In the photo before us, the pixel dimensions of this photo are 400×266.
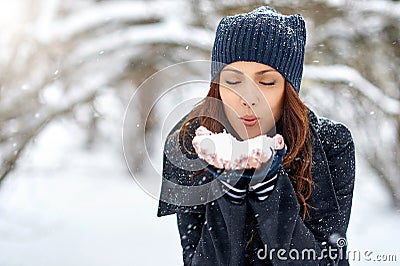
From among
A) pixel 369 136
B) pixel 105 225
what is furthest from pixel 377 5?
pixel 105 225

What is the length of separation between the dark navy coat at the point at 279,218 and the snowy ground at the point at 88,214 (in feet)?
3.34

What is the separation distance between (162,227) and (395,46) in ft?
3.27

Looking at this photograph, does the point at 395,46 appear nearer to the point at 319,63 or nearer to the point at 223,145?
the point at 319,63

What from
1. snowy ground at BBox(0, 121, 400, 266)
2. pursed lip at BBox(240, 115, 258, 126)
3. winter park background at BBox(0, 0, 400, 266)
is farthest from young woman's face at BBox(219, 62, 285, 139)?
snowy ground at BBox(0, 121, 400, 266)

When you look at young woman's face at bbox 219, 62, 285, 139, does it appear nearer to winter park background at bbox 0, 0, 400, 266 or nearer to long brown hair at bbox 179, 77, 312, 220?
long brown hair at bbox 179, 77, 312, 220

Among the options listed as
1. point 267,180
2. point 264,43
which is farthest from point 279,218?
point 264,43

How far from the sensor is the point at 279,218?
0.52m

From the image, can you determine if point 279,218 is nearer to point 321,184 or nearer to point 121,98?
point 321,184

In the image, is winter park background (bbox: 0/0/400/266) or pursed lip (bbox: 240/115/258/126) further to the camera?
winter park background (bbox: 0/0/400/266)

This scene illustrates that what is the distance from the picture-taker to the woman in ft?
1.67

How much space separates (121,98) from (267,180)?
1.67m

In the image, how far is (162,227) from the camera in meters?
1.89

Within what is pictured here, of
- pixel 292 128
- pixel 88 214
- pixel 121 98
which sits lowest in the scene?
pixel 88 214

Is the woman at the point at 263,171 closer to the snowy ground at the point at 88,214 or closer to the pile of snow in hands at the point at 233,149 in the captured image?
the pile of snow in hands at the point at 233,149
